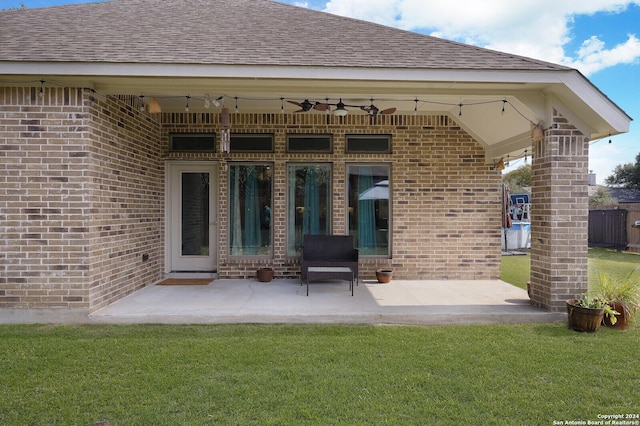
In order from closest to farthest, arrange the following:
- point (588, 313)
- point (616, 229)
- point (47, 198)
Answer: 1. point (588, 313)
2. point (47, 198)
3. point (616, 229)

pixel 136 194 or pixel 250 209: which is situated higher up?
pixel 136 194

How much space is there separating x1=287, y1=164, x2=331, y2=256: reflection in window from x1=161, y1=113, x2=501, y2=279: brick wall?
172 mm

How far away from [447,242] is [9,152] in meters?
7.05

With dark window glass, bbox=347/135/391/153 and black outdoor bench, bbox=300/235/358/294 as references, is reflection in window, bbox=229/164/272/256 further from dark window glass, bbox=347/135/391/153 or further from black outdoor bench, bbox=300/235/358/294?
dark window glass, bbox=347/135/391/153

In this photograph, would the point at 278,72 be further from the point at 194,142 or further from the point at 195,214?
the point at 195,214

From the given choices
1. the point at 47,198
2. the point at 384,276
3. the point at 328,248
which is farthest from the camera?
the point at 328,248

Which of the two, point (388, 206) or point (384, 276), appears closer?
point (384, 276)

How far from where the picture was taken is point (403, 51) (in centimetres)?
507

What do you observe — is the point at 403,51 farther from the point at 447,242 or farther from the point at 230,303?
the point at 230,303

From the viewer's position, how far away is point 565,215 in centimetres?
486

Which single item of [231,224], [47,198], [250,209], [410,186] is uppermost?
[410,186]

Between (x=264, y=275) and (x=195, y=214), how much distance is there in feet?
6.56

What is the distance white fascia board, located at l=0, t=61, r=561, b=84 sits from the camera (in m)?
4.37

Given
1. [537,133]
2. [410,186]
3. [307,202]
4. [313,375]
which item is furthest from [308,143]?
[313,375]
